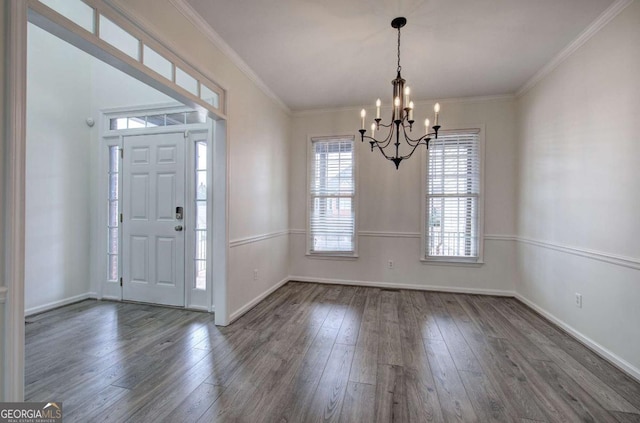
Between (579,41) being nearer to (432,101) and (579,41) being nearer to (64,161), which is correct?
(432,101)

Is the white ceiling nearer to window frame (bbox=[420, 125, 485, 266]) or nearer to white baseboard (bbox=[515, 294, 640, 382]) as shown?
window frame (bbox=[420, 125, 485, 266])

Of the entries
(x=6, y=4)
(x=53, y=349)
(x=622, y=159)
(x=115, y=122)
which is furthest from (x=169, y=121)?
(x=622, y=159)

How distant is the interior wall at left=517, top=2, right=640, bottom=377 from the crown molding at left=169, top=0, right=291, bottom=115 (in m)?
3.39

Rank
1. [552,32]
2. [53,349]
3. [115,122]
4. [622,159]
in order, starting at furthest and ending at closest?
[115,122]
[552,32]
[53,349]
[622,159]

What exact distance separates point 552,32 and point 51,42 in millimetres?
5434

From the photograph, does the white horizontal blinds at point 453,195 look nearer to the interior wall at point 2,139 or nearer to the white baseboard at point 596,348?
the white baseboard at point 596,348

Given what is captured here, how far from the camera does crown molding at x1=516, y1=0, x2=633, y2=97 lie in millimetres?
2207

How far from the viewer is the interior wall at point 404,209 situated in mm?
3973

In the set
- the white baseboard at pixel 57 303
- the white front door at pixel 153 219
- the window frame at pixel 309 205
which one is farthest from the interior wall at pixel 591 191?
the white baseboard at pixel 57 303

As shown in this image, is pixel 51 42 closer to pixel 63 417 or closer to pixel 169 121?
pixel 169 121

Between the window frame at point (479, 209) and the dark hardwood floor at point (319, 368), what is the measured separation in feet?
3.16

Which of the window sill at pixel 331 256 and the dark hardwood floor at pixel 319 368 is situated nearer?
the dark hardwood floor at pixel 319 368

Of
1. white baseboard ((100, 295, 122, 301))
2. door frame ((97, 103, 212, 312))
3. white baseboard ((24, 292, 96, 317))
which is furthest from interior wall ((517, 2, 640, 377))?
white baseboard ((24, 292, 96, 317))

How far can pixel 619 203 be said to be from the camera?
2.22 meters
